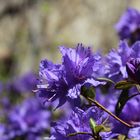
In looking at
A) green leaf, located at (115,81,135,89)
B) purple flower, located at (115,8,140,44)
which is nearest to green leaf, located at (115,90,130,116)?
green leaf, located at (115,81,135,89)

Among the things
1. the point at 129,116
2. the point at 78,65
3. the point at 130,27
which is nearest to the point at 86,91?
the point at 78,65

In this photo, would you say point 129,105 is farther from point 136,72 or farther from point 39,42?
point 39,42

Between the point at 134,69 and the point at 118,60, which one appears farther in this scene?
the point at 118,60

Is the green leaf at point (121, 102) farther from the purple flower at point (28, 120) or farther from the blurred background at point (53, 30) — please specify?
the blurred background at point (53, 30)

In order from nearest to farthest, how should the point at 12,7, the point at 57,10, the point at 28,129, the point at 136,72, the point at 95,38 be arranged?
the point at 136,72 < the point at 28,129 < the point at 95,38 < the point at 57,10 < the point at 12,7

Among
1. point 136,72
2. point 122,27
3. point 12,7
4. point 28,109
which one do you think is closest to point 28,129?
point 28,109

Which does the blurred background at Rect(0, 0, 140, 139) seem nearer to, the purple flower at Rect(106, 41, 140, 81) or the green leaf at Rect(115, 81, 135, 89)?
the purple flower at Rect(106, 41, 140, 81)

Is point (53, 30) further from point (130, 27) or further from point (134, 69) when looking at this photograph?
point (134, 69)
